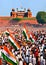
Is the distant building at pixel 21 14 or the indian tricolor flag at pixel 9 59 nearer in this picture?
the indian tricolor flag at pixel 9 59

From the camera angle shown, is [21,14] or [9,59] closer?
[9,59]

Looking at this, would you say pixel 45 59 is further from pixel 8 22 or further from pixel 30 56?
pixel 8 22

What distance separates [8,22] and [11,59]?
71.6 metres

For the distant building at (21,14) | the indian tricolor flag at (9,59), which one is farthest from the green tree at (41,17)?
the indian tricolor flag at (9,59)

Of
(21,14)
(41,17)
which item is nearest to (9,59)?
(41,17)

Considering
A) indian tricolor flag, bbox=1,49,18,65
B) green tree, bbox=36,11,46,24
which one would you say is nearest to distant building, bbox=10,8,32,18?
green tree, bbox=36,11,46,24

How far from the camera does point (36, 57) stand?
410 inches

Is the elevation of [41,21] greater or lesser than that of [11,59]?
lesser

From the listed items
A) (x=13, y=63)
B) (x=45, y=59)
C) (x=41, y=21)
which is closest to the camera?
(x=13, y=63)

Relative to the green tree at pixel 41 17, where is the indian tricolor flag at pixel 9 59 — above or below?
above

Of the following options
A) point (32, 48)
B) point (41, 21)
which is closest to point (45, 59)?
point (32, 48)

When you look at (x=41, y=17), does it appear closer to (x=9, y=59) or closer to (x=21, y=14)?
(x=21, y=14)

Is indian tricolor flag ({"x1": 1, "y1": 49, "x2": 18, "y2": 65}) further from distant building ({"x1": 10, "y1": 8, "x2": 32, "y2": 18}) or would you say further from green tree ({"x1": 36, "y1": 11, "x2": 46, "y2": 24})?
distant building ({"x1": 10, "y1": 8, "x2": 32, "y2": 18})

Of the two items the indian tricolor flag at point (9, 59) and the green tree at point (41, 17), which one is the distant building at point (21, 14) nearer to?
the green tree at point (41, 17)
